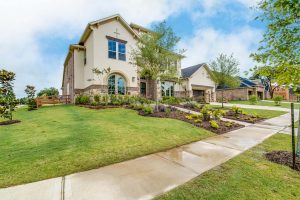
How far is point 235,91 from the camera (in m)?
37.4

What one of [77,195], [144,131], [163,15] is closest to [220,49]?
[163,15]

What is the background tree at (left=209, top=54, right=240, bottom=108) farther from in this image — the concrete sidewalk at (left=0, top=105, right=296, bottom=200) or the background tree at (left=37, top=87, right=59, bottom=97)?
the background tree at (left=37, top=87, right=59, bottom=97)

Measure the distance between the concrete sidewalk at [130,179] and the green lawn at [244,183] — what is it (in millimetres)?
234

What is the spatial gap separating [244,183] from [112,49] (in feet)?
52.9

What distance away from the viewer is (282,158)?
417 cm

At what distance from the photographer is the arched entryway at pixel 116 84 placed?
1612 centimetres

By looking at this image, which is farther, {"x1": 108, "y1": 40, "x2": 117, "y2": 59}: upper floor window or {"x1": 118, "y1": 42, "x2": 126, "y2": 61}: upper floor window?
{"x1": 118, "y1": 42, "x2": 126, "y2": 61}: upper floor window

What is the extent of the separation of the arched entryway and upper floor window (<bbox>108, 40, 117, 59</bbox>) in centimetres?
210

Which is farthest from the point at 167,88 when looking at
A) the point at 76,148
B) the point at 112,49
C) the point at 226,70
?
the point at 76,148

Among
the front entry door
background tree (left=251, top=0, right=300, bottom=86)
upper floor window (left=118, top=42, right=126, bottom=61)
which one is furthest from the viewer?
the front entry door

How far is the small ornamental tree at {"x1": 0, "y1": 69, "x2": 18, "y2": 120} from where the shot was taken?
30.7 feet

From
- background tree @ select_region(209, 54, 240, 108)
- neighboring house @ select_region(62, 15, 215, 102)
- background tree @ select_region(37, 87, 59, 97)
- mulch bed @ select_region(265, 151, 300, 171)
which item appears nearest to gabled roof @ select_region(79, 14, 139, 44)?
neighboring house @ select_region(62, 15, 215, 102)

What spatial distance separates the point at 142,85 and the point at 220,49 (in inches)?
421

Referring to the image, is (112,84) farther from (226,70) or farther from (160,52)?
(226,70)
